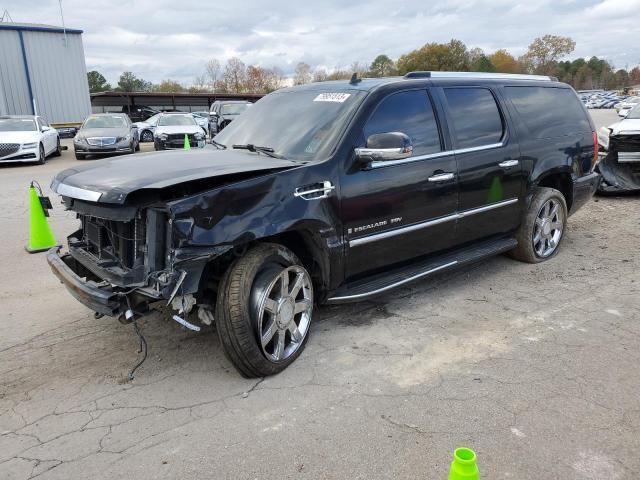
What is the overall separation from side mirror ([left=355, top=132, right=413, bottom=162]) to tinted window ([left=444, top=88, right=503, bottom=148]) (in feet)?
3.35

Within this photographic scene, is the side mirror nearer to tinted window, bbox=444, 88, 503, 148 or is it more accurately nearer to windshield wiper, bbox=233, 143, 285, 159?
windshield wiper, bbox=233, 143, 285, 159

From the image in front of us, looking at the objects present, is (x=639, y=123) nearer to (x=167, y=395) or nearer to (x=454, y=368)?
(x=454, y=368)

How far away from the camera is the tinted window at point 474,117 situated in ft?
15.0

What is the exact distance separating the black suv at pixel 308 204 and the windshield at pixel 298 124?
2 cm

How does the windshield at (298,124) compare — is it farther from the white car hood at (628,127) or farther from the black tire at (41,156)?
the black tire at (41,156)

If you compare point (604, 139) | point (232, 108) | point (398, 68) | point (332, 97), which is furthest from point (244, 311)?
point (398, 68)

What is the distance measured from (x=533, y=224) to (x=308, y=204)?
304cm

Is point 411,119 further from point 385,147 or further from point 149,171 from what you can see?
point 149,171

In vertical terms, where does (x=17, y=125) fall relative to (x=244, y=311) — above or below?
above

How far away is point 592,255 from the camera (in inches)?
241

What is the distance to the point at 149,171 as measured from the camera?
3.37 metres

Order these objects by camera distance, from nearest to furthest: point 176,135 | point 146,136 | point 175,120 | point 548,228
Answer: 1. point 548,228
2. point 176,135
3. point 175,120
4. point 146,136

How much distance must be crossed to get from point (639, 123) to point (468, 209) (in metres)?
6.83

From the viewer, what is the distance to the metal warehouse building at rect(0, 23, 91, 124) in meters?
29.4
